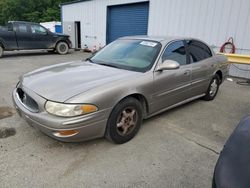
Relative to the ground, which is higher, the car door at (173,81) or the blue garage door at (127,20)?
the blue garage door at (127,20)

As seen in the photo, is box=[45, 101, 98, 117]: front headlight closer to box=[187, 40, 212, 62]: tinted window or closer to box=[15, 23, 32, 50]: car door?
box=[187, 40, 212, 62]: tinted window

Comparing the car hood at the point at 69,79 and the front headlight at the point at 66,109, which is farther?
the car hood at the point at 69,79

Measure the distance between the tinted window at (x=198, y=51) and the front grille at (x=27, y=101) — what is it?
9.38 ft

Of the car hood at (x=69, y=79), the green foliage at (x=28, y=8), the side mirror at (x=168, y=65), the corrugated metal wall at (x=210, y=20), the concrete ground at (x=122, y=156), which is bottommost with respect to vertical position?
the concrete ground at (x=122, y=156)

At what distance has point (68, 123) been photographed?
2.40m

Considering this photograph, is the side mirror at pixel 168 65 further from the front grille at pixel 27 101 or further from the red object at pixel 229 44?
the red object at pixel 229 44

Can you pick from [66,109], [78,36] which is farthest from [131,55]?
[78,36]

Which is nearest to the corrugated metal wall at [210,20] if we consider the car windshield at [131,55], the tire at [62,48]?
the car windshield at [131,55]

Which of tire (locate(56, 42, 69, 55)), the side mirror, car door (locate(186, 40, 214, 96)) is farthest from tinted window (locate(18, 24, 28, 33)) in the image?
the side mirror

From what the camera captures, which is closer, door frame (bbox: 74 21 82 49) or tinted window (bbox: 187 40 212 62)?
tinted window (bbox: 187 40 212 62)

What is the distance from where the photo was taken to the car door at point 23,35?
1091 cm

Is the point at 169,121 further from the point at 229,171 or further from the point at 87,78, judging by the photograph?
the point at 229,171

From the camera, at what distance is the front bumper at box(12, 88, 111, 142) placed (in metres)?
2.41

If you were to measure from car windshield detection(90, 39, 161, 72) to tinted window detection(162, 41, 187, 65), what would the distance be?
18cm
